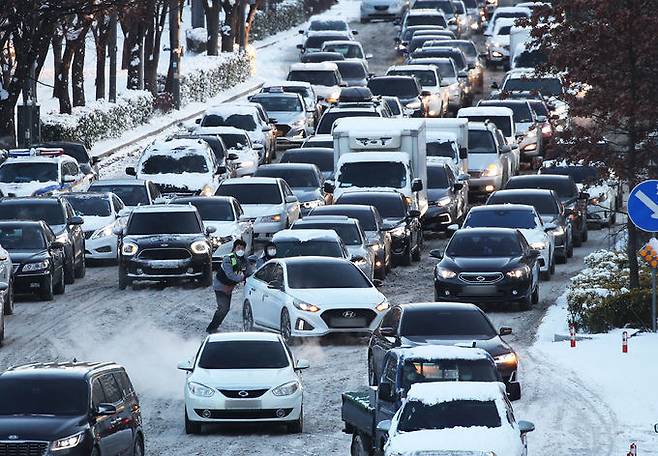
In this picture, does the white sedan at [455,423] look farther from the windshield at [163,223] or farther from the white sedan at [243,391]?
the windshield at [163,223]

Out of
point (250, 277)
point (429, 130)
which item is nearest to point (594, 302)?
point (250, 277)

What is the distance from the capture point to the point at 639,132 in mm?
31531

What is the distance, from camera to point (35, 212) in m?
38.4

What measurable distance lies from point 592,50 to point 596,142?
4.84ft

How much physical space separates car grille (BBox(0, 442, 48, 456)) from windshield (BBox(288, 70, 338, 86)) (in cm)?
4753

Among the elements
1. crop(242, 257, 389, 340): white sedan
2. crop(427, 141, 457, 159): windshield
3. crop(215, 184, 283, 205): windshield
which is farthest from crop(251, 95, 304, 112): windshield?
crop(242, 257, 389, 340): white sedan

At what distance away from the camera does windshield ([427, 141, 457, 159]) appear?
4831 cm

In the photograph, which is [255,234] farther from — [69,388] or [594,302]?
[69,388]

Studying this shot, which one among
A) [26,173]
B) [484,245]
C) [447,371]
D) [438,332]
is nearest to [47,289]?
[484,245]

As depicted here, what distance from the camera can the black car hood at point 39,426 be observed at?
19.5 metres

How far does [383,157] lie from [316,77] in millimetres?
24456

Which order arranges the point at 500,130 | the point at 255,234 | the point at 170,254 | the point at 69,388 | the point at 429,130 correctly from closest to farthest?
the point at 69,388, the point at 170,254, the point at 255,234, the point at 429,130, the point at 500,130

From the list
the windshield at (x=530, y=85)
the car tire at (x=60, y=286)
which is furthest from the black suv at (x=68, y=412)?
the windshield at (x=530, y=85)

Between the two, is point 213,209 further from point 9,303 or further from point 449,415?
point 449,415
